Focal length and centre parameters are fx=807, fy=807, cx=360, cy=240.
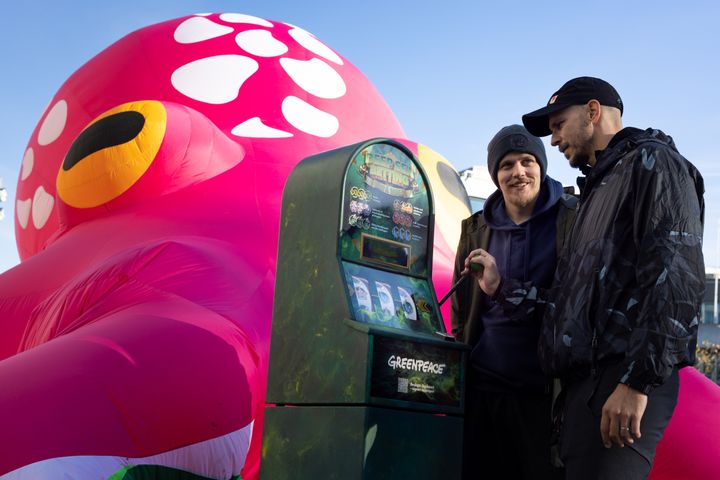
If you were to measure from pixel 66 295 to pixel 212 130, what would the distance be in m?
1.38

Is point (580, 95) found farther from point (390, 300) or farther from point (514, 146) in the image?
point (390, 300)

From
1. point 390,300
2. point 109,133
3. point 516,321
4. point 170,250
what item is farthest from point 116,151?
point 516,321

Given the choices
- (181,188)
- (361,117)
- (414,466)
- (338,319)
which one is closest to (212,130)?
(181,188)

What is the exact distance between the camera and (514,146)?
3.01 m

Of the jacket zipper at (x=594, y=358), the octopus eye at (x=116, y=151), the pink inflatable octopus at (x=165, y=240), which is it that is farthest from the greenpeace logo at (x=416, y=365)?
the octopus eye at (x=116, y=151)

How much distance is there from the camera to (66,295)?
402 centimetres

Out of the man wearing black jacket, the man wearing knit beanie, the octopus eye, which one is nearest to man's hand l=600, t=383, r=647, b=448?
the man wearing black jacket

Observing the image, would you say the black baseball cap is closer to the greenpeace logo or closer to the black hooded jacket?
the black hooded jacket

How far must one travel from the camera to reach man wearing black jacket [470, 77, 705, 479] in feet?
6.92

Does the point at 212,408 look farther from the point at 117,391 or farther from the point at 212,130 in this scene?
the point at 212,130

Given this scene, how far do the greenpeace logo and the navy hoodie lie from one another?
0.76ft

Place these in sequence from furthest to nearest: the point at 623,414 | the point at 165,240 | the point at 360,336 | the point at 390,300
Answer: the point at 165,240 < the point at 390,300 < the point at 360,336 < the point at 623,414

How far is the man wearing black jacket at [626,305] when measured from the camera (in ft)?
6.92

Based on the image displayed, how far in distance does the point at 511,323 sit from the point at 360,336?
638 mm
